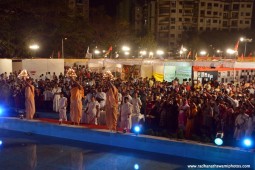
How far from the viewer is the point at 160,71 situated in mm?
22844

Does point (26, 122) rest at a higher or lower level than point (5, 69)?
lower

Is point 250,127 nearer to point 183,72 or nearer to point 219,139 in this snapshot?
point 219,139

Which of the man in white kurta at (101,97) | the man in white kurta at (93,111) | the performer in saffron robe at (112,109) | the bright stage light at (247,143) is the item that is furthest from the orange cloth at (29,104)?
the bright stage light at (247,143)

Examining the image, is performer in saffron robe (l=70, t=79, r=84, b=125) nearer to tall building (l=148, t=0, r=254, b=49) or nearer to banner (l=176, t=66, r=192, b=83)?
banner (l=176, t=66, r=192, b=83)

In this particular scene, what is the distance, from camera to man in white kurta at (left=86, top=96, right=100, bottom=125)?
11703 mm

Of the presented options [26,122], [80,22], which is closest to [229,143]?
[26,122]

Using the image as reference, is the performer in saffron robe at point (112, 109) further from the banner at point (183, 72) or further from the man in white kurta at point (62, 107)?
the banner at point (183, 72)

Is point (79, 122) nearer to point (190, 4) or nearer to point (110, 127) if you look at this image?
point (110, 127)

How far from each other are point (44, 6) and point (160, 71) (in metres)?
13.3

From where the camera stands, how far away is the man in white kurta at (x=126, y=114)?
1080 cm

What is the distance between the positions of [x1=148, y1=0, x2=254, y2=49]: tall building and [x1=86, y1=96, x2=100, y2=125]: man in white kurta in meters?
62.7

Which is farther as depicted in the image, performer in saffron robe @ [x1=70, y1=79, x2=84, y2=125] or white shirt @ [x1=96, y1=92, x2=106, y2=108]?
white shirt @ [x1=96, y1=92, x2=106, y2=108]

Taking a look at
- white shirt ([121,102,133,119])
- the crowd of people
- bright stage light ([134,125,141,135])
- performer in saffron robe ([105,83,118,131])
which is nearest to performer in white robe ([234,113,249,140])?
the crowd of people

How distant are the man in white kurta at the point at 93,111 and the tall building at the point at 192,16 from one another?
206ft
